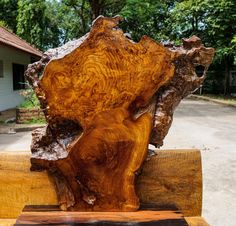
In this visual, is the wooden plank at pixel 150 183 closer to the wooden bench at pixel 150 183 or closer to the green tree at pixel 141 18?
the wooden bench at pixel 150 183

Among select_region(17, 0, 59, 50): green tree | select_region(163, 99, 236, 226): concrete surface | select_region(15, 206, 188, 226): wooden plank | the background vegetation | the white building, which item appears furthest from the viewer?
select_region(17, 0, 59, 50): green tree

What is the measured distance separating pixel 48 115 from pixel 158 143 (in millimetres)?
564

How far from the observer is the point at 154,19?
864 inches

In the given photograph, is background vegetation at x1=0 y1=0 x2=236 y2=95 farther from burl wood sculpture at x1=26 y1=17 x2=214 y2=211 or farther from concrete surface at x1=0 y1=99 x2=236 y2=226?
burl wood sculpture at x1=26 y1=17 x2=214 y2=211

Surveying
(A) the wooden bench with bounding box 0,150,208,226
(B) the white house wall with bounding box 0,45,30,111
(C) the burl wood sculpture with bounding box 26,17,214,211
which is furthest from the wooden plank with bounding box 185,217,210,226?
(B) the white house wall with bounding box 0,45,30,111

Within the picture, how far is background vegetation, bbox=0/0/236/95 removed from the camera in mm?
16359

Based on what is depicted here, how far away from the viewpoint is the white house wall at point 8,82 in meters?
12.6

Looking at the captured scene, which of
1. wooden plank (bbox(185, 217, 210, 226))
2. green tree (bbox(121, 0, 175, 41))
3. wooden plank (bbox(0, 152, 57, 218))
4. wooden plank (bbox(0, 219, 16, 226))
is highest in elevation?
green tree (bbox(121, 0, 175, 41))

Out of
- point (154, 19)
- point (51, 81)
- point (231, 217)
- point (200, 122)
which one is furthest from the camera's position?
point (154, 19)

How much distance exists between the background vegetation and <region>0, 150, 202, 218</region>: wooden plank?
12617 millimetres

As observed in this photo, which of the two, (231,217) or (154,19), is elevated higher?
(154,19)

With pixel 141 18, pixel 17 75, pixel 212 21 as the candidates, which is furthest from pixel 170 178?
pixel 212 21

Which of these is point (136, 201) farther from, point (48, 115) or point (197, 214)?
point (48, 115)

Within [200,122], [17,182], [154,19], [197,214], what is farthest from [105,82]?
[154,19]
